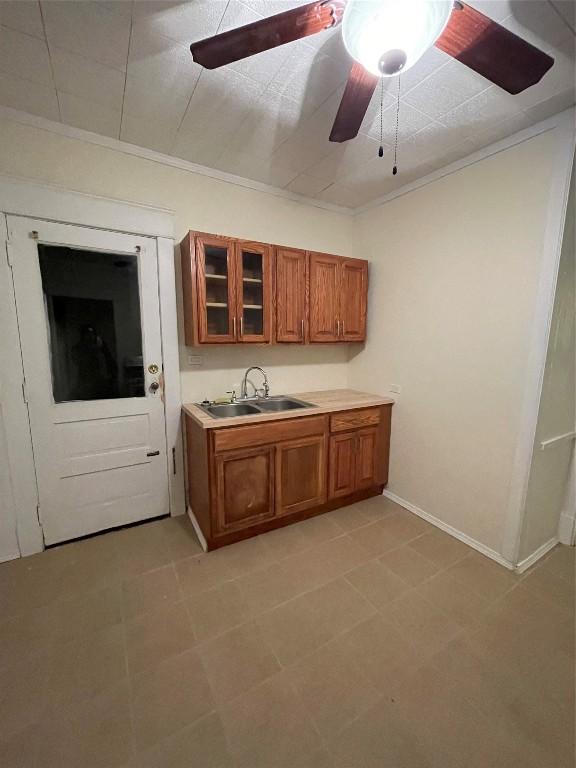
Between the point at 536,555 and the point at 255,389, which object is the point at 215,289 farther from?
the point at 536,555

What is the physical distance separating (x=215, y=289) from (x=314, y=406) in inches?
45.2

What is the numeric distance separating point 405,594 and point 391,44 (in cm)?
240

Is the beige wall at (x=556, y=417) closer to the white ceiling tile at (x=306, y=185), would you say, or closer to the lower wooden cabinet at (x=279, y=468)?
the lower wooden cabinet at (x=279, y=468)

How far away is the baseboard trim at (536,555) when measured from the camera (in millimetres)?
1906

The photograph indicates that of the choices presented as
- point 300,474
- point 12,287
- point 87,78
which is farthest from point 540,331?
point 12,287

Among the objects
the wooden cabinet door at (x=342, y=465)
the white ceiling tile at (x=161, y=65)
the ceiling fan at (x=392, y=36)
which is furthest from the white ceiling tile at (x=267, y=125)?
the wooden cabinet door at (x=342, y=465)

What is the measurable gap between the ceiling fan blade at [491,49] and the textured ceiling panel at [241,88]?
28 centimetres

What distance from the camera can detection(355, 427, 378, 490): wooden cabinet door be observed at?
2.54m

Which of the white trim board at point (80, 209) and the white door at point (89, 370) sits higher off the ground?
the white trim board at point (80, 209)

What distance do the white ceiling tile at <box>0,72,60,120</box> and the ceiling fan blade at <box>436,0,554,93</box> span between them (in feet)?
6.25

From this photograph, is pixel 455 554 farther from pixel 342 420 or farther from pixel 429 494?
pixel 342 420

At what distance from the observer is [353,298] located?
2.76 meters

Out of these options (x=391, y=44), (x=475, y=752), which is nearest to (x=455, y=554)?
(x=475, y=752)

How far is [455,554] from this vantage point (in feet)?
6.68
